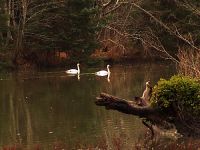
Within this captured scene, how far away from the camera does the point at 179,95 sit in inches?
485

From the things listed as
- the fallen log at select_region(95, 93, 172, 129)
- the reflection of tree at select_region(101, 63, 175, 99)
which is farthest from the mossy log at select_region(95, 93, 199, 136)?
the reflection of tree at select_region(101, 63, 175, 99)

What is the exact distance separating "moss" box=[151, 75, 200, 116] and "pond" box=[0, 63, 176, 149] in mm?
1204

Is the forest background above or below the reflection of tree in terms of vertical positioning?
above

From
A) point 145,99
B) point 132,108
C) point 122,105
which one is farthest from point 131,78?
point 122,105

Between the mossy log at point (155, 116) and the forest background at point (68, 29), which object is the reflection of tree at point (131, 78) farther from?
the mossy log at point (155, 116)

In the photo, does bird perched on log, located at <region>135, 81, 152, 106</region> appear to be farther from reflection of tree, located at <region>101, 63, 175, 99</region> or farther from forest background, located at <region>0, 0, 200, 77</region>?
forest background, located at <region>0, 0, 200, 77</region>

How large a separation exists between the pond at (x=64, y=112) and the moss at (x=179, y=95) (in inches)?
47.4

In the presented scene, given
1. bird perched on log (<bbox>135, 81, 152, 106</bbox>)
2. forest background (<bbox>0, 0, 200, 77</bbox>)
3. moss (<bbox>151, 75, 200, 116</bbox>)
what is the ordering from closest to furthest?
moss (<bbox>151, 75, 200, 116</bbox>), bird perched on log (<bbox>135, 81, 152, 106</bbox>), forest background (<bbox>0, 0, 200, 77</bbox>)

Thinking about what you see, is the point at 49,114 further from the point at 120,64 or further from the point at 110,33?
the point at 110,33

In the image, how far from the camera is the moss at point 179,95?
12289 millimetres

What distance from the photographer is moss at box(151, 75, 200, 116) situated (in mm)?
12289

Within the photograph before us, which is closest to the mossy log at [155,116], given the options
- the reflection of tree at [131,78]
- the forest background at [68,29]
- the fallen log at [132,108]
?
the fallen log at [132,108]

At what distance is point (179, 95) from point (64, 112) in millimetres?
6801

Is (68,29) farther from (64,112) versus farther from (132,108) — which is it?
(132,108)
